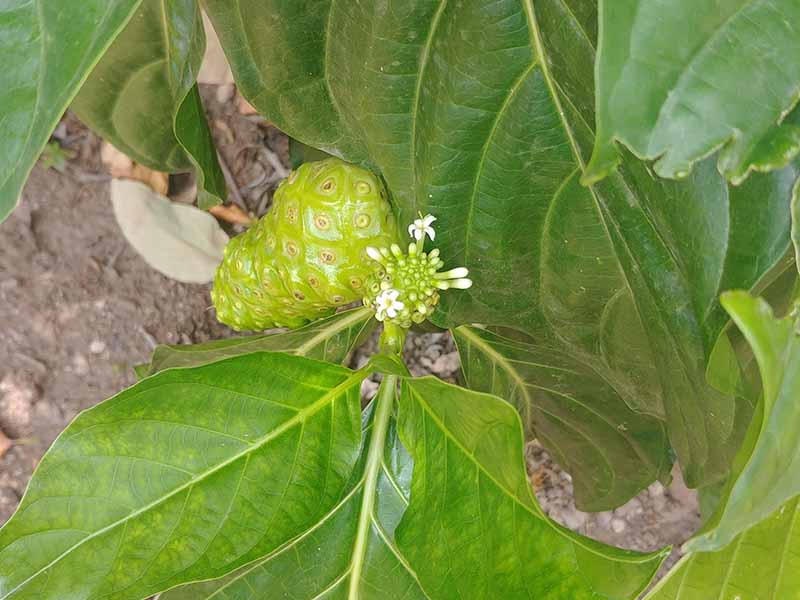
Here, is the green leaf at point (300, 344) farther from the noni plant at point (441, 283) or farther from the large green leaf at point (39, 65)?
the large green leaf at point (39, 65)

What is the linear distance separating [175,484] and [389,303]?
0.25 m

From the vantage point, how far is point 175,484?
27.3 inches

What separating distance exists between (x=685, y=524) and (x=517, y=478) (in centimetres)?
102

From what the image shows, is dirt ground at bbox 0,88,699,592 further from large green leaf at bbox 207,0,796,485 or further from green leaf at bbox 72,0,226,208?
large green leaf at bbox 207,0,796,485

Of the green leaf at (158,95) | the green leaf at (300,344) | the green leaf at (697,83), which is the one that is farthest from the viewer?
the green leaf at (300,344)

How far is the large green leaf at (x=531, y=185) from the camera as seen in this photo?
58 centimetres

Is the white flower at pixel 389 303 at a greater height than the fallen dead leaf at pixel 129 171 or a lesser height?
greater

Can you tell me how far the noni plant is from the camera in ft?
1.41

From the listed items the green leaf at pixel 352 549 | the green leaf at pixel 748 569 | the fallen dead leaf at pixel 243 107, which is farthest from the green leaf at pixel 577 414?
the fallen dead leaf at pixel 243 107

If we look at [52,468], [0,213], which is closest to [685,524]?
[52,468]

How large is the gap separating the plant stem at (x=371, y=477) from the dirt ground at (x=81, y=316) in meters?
0.73

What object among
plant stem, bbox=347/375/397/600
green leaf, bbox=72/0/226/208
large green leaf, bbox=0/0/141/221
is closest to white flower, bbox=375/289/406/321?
plant stem, bbox=347/375/397/600

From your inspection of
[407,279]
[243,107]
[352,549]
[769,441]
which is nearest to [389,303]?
[407,279]

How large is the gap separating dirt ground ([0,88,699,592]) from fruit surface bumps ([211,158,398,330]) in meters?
0.67
